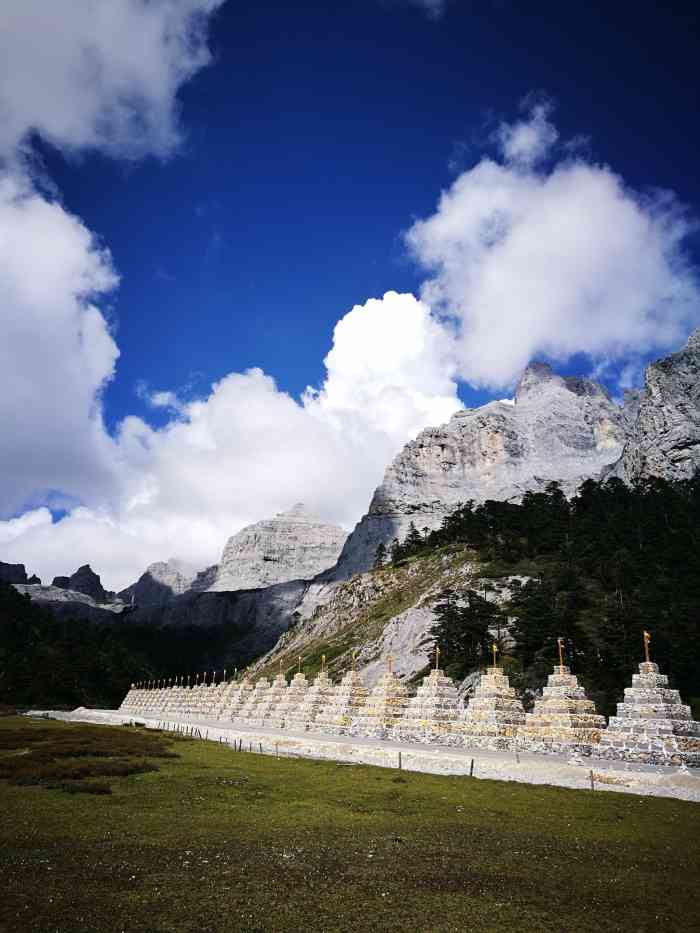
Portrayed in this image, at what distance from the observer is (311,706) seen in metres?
61.9

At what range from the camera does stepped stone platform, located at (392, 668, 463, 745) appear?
142ft

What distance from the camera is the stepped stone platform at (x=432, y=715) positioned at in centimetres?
4334

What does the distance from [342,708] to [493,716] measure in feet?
66.9

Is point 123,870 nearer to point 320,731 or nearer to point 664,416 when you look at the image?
point 320,731

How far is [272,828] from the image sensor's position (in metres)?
18.3

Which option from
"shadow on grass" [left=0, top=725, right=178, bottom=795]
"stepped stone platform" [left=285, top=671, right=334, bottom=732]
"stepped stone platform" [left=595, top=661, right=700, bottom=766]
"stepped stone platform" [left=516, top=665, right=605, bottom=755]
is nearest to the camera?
"shadow on grass" [left=0, top=725, right=178, bottom=795]

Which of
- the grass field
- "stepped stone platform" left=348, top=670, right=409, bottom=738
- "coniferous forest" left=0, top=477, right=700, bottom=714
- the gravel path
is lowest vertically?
the grass field

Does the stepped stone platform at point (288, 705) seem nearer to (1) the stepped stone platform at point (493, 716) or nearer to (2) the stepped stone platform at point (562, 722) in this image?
(1) the stepped stone platform at point (493, 716)

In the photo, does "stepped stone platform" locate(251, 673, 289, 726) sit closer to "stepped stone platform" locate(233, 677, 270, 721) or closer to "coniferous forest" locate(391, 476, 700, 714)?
"stepped stone platform" locate(233, 677, 270, 721)

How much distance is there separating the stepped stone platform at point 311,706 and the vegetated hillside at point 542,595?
76.6ft

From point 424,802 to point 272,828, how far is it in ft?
22.6

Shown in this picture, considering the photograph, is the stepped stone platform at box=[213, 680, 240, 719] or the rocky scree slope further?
the rocky scree slope

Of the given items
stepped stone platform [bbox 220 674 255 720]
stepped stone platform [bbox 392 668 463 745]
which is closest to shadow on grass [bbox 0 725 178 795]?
stepped stone platform [bbox 392 668 463 745]

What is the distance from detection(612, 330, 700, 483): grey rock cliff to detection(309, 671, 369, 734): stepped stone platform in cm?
10788
